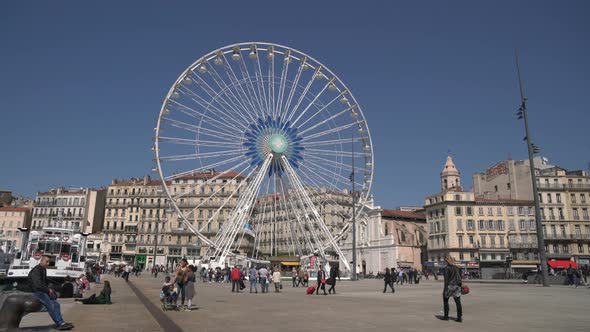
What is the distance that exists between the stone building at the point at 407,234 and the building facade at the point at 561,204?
1704 centimetres

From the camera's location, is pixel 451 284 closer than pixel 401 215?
Yes

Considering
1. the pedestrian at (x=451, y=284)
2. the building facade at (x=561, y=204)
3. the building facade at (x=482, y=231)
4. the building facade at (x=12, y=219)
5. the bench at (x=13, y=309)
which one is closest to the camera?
the bench at (x=13, y=309)

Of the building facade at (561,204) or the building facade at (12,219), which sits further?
the building facade at (12,219)

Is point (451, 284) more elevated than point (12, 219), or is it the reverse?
point (12, 219)

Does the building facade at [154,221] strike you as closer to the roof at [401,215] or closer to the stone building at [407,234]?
the roof at [401,215]

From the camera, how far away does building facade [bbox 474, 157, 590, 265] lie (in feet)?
245

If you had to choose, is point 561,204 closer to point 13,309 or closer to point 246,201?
point 246,201

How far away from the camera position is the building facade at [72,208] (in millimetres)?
104312

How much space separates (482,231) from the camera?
7725cm

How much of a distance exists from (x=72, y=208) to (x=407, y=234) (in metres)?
72.1

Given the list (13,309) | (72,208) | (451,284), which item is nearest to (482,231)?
(451,284)

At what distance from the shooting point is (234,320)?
1262cm

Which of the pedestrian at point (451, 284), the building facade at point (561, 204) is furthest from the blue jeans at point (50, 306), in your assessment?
the building facade at point (561, 204)

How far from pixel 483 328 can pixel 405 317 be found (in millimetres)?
2797
